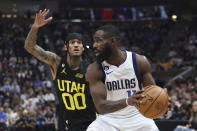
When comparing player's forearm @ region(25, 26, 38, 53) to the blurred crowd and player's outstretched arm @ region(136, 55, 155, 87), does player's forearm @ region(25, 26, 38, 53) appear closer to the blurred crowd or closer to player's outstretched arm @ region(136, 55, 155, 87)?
the blurred crowd

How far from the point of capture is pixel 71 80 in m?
5.51

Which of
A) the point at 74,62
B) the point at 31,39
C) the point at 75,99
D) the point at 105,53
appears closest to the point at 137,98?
the point at 105,53

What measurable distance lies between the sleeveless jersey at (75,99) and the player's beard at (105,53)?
1.19 meters

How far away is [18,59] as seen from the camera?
644 inches

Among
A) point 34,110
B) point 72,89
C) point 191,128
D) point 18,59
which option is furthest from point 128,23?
point 72,89

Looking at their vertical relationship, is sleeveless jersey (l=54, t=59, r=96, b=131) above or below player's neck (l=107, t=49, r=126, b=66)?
below

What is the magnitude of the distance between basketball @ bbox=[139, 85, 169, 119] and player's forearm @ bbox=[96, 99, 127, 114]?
212 mm

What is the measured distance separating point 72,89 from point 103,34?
1437 mm

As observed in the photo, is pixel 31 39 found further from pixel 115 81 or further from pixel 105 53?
pixel 115 81

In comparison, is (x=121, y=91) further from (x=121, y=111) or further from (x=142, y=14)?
(x=142, y=14)

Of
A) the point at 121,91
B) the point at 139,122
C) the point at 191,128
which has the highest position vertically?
the point at 121,91

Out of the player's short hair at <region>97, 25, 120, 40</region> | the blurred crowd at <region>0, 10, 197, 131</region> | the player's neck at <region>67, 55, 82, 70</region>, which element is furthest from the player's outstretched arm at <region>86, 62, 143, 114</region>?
the player's neck at <region>67, 55, 82, 70</region>

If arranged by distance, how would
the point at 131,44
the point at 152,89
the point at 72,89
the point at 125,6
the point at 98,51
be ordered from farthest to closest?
the point at 131,44 → the point at 125,6 → the point at 72,89 → the point at 98,51 → the point at 152,89

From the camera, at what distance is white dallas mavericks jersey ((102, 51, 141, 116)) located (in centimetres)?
424
